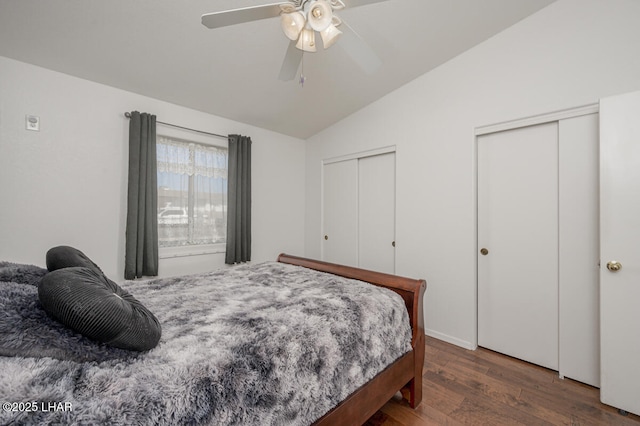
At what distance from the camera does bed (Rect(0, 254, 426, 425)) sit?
0.73 metres

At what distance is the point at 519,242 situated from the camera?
233 centimetres

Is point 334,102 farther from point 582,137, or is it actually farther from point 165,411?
point 165,411

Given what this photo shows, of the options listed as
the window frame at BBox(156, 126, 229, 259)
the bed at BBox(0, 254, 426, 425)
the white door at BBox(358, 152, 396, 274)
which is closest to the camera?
the bed at BBox(0, 254, 426, 425)

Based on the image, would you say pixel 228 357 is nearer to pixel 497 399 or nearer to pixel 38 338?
pixel 38 338

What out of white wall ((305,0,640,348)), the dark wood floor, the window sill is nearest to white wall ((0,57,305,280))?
the window sill

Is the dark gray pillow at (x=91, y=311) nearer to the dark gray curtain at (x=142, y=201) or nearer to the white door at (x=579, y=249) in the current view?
the dark gray curtain at (x=142, y=201)

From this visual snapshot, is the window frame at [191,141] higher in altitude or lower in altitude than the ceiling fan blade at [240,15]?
lower

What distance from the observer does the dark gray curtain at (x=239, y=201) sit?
3.25 metres

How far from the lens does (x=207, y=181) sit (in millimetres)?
3193

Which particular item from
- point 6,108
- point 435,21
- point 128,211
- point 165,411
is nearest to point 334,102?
point 435,21

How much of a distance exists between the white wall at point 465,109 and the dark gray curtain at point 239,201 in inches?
58.3

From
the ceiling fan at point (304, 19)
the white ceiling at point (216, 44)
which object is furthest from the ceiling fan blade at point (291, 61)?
the white ceiling at point (216, 44)

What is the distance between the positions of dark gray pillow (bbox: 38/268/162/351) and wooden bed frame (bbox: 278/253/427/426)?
2.67ft

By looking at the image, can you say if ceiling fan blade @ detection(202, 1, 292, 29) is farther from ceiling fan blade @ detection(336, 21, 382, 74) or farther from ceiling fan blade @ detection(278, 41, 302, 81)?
ceiling fan blade @ detection(336, 21, 382, 74)
